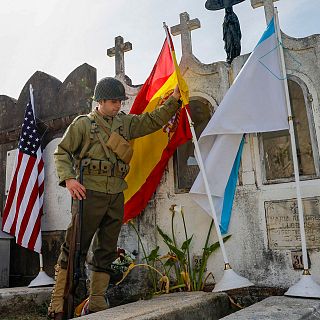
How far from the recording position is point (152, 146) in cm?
417

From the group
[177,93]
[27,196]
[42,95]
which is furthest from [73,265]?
[42,95]

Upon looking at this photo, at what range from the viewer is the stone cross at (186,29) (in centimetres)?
439

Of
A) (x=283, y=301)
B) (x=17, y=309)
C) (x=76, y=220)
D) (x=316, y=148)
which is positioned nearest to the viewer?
(x=283, y=301)

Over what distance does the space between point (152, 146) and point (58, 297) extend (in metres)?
1.87

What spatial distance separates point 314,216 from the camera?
3387mm

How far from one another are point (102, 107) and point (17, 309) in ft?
7.59

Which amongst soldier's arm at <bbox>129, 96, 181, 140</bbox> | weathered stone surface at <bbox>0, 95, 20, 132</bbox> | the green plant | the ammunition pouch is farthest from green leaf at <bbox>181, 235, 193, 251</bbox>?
weathered stone surface at <bbox>0, 95, 20, 132</bbox>

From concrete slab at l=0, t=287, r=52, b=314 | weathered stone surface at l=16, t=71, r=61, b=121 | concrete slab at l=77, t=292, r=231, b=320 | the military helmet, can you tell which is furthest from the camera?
weathered stone surface at l=16, t=71, r=61, b=121

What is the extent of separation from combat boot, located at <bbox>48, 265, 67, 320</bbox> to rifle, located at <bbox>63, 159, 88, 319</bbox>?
3.3 inches

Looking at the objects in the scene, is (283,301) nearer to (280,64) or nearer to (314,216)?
(314,216)

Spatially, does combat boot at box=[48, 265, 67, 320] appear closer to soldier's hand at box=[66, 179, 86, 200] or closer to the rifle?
the rifle

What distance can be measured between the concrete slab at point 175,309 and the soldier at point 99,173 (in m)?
0.57

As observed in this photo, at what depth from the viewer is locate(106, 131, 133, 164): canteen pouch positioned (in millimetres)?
3370

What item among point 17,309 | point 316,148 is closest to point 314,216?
point 316,148
